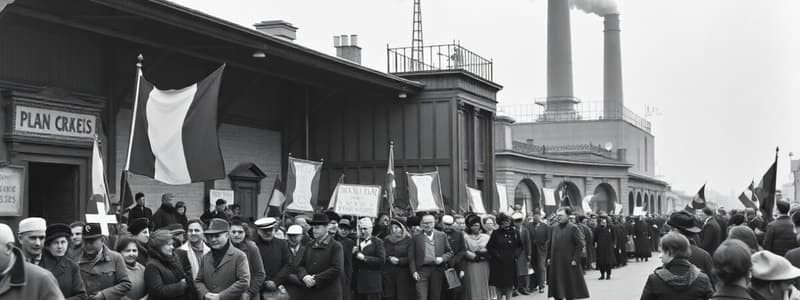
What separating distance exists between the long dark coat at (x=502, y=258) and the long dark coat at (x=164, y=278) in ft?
26.9

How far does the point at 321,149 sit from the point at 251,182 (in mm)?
4120

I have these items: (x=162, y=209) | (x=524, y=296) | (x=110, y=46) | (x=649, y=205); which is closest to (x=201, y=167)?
(x=162, y=209)

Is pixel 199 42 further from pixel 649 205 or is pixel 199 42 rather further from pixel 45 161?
pixel 649 205

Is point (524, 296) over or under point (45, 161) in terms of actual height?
under

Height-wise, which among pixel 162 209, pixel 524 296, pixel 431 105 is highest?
pixel 431 105

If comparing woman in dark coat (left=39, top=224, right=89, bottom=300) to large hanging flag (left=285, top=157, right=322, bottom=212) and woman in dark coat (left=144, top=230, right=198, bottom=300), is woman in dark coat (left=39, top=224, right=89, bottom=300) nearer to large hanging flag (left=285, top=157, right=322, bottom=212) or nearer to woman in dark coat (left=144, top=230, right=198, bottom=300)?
woman in dark coat (left=144, top=230, right=198, bottom=300)

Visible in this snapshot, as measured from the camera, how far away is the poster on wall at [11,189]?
1589 centimetres

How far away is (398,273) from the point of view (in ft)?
52.6

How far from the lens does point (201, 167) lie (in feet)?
41.3

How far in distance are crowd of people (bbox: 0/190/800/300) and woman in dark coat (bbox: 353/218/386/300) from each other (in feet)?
0.06

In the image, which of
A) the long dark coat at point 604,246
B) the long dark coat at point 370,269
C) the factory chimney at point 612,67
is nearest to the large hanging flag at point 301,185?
the long dark coat at point 370,269

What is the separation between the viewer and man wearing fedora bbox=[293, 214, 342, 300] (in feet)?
41.0

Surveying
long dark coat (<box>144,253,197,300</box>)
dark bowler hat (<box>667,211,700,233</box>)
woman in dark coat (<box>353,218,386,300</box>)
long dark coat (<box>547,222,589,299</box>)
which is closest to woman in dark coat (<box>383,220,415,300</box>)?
woman in dark coat (<box>353,218,386,300</box>)

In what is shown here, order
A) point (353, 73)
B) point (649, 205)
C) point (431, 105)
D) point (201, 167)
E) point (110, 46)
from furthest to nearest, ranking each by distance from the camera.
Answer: point (649, 205) < point (431, 105) < point (353, 73) < point (110, 46) < point (201, 167)
